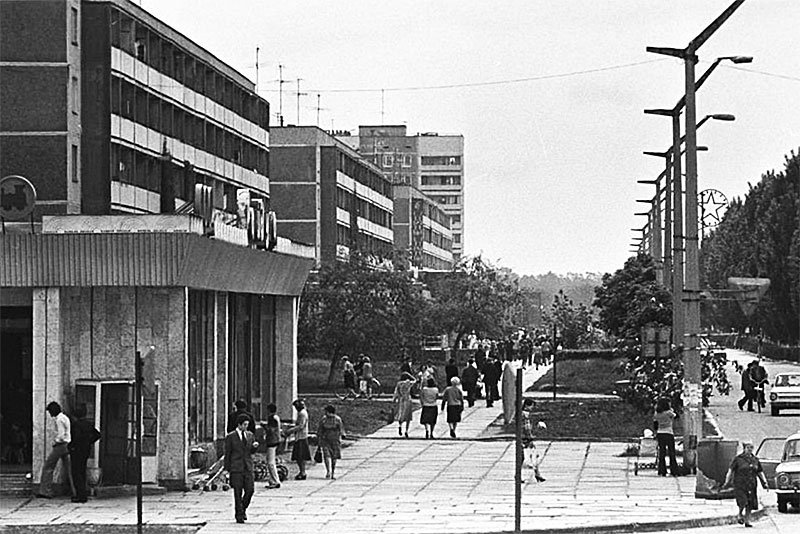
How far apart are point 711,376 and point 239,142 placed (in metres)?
50.5

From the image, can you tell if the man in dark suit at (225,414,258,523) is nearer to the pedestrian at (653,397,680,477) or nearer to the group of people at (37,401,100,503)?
the group of people at (37,401,100,503)

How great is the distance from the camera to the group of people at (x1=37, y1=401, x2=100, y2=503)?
92.3 feet

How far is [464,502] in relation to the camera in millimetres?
28578

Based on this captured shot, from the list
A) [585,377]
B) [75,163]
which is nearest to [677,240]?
[75,163]

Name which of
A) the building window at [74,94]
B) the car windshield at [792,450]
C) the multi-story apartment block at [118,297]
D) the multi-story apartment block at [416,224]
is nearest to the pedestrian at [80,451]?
the multi-story apartment block at [118,297]

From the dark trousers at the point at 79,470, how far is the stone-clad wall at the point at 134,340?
6.14 ft

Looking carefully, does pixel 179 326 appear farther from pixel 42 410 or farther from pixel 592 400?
pixel 592 400

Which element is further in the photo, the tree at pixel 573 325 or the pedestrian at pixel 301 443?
the tree at pixel 573 325

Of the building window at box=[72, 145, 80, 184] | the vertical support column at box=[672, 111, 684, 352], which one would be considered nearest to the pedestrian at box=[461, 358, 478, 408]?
the building window at box=[72, 145, 80, 184]

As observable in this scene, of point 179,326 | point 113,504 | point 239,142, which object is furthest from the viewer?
point 239,142

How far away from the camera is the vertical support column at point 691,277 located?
30.7m

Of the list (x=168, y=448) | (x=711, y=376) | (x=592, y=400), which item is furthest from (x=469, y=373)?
(x=168, y=448)

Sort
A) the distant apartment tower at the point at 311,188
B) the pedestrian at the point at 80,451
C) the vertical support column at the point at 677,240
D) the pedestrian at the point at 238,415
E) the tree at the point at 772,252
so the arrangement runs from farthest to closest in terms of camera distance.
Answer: the tree at the point at 772,252 < the distant apartment tower at the point at 311,188 < the vertical support column at the point at 677,240 < the pedestrian at the point at 238,415 < the pedestrian at the point at 80,451

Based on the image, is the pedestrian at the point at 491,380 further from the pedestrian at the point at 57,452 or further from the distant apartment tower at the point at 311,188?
the distant apartment tower at the point at 311,188
